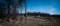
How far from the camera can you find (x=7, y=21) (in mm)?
6824

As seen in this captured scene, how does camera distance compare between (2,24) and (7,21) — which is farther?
(7,21)

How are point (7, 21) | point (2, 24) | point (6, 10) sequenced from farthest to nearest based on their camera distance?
1. point (6, 10)
2. point (7, 21)
3. point (2, 24)

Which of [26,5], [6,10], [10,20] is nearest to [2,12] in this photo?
[6,10]

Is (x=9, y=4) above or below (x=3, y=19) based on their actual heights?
above

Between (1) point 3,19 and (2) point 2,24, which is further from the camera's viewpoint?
(1) point 3,19

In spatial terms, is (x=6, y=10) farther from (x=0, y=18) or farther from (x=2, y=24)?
(x=2, y=24)

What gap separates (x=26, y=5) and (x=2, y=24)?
206 centimetres

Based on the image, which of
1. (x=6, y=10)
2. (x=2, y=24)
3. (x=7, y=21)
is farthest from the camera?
(x=6, y=10)

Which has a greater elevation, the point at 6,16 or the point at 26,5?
the point at 26,5

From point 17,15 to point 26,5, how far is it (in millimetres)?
849

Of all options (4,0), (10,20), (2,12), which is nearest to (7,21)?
(10,20)

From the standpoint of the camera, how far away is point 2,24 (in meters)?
6.34

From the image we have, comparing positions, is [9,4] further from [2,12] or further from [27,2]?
[27,2]

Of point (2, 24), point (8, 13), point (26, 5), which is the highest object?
point (26, 5)
